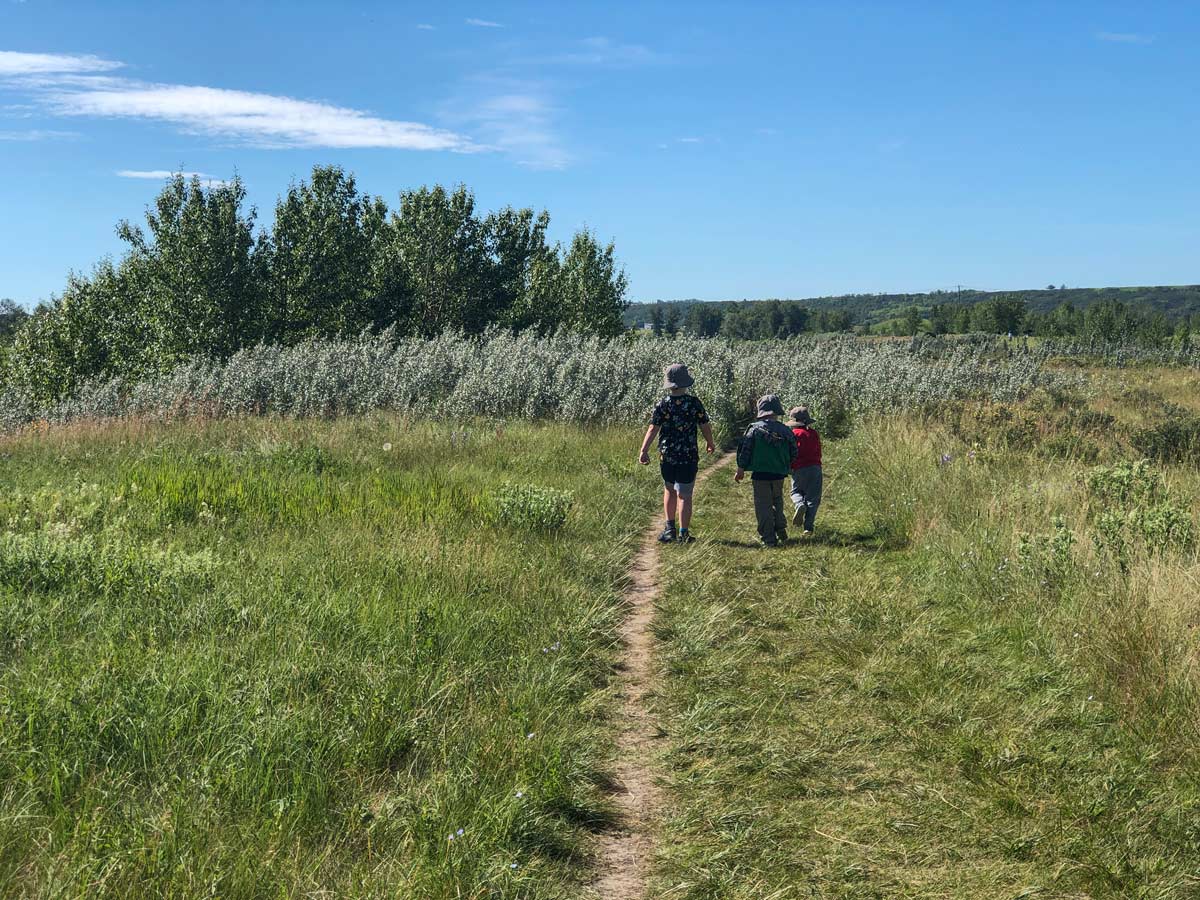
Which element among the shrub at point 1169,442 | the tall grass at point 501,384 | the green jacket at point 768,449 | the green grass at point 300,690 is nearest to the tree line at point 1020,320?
the tall grass at point 501,384

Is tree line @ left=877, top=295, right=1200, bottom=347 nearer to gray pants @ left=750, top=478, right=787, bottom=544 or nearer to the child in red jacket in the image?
the child in red jacket

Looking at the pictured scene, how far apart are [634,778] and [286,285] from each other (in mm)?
45023

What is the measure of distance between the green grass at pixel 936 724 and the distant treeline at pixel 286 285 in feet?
108

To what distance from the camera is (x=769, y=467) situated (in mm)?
9148

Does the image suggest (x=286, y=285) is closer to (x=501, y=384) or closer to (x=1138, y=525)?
(x=501, y=384)

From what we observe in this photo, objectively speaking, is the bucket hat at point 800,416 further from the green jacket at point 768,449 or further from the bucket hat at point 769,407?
the green jacket at point 768,449

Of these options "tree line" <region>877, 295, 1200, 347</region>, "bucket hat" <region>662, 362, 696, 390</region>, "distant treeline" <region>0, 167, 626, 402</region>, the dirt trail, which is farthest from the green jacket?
"tree line" <region>877, 295, 1200, 347</region>

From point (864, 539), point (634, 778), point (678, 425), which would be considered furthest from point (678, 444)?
point (634, 778)

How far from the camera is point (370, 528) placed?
771 centimetres

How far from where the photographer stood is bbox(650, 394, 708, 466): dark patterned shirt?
9203 millimetres

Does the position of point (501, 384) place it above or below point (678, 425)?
above

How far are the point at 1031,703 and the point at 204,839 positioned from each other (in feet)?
14.1

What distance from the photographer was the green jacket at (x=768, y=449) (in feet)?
30.1

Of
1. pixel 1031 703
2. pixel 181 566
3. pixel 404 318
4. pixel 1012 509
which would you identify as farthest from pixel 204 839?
pixel 404 318
